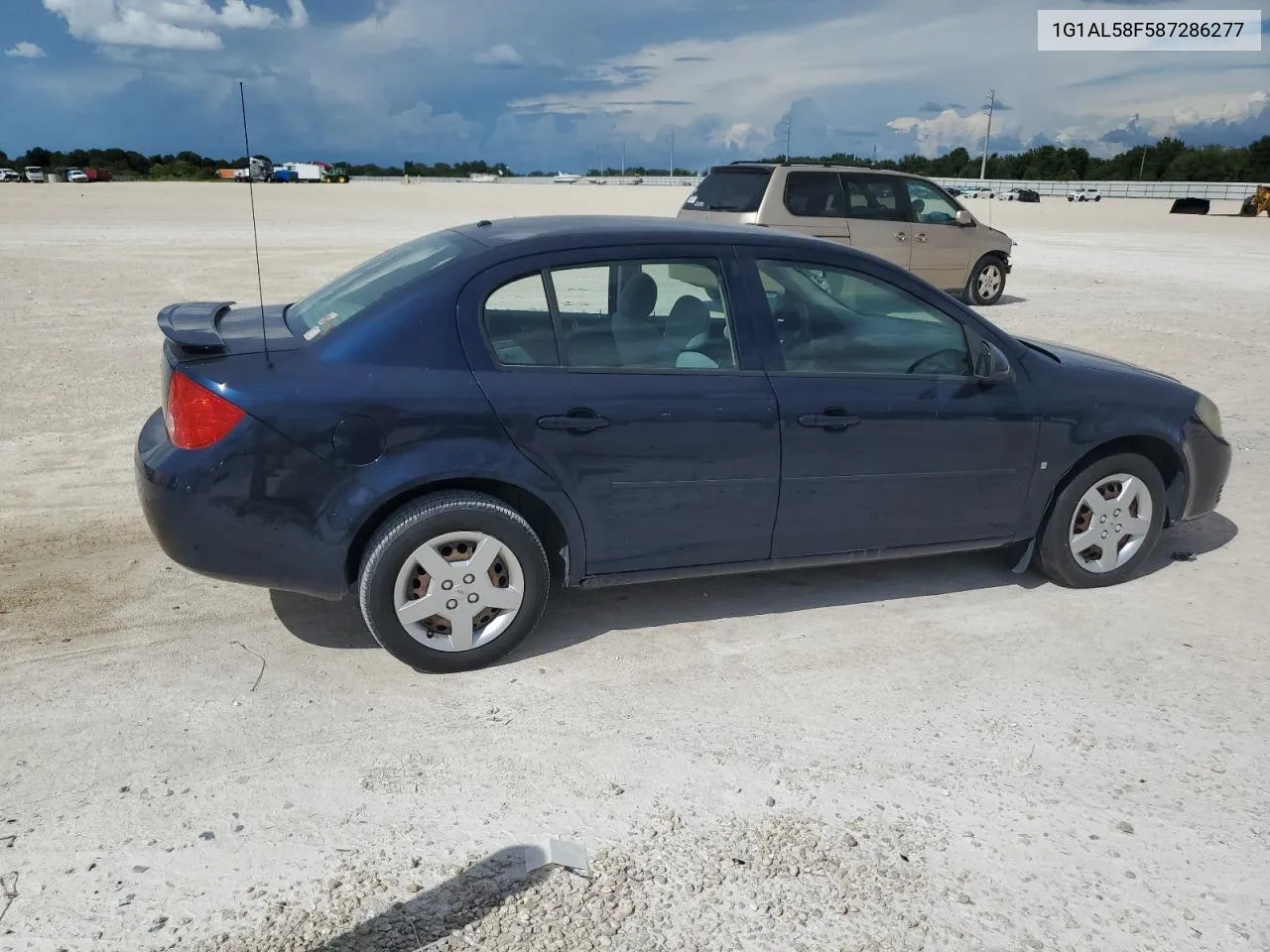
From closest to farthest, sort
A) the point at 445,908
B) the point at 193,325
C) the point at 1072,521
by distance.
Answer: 1. the point at 445,908
2. the point at 193,325
3. the point at 1072,521

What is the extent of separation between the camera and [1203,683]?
4.08 meters

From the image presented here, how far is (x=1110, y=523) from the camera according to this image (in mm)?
4910

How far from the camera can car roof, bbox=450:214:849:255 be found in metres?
4.09

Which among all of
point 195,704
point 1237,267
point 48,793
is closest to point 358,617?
point 195,704

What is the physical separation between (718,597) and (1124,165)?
103 metres

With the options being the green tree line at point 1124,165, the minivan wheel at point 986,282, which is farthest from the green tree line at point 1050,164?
the minivan wheel at point 986,282

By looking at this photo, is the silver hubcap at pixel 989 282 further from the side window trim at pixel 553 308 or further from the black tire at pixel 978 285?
the side window trim at pixel 553 308

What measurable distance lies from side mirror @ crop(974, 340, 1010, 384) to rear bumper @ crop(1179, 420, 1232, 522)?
3.82ft

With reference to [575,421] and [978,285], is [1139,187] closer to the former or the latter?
[978,285]

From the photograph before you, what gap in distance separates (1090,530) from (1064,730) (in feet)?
4.84

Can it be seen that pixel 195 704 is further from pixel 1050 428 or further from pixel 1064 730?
pixel 1050 428

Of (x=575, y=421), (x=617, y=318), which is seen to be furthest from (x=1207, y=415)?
(x=575, y=421)

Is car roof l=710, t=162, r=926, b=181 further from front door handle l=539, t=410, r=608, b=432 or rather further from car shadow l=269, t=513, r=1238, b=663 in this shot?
front door handle l=539, t=410, r=608, b=432

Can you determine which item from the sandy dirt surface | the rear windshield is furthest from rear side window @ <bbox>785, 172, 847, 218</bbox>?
the sandy dirt surface
